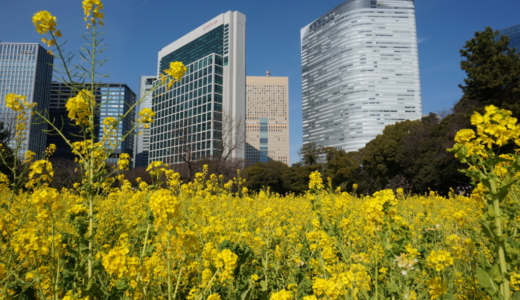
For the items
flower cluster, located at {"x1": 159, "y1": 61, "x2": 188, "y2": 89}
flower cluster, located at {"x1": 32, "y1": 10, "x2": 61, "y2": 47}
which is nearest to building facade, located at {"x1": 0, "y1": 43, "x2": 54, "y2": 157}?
flower cluster, located at {"x1": 32, "y1": 10, "x2": 61, "y2": 47}

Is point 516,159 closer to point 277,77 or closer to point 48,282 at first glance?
point 48,282

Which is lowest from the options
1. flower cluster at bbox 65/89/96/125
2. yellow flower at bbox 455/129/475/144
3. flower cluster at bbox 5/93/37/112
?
yellow flower at bbox 455/129/475/144

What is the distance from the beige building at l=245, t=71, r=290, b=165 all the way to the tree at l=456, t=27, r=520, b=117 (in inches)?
4761

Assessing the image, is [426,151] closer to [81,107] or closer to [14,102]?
[81,107]

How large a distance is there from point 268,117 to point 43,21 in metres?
150

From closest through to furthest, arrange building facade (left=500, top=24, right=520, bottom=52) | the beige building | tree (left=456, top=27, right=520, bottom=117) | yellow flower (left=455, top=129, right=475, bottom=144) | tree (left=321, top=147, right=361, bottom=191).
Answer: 1. yellow flower (left=455, top=129, right=475, bottom=144)
2. tree (left=456, top=27, right=520, bottom=117)
3. tree (left=321, top=147, right=361, bottom=191)
4. building facade (left=500, top=24, right=520, bottom=52)
5. the beige building

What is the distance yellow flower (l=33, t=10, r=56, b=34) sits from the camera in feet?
6.17

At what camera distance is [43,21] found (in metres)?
1.91

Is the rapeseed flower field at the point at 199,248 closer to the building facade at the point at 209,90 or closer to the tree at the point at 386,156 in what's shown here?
the tree at the point at 386,156

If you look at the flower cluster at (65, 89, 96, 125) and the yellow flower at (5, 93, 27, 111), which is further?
the yellow flower at (5, 93, 27, 111)

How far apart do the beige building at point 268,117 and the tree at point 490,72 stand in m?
121

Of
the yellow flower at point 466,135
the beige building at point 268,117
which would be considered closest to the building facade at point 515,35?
the beige building at point 268,117

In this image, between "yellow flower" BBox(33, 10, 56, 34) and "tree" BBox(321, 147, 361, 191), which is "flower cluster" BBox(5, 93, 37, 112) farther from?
"tree" BBox(321, 147, 361, 191)

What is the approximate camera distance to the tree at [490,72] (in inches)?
536
